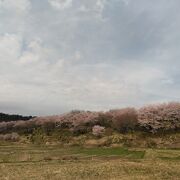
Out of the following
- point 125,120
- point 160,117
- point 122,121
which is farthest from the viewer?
point 122,121

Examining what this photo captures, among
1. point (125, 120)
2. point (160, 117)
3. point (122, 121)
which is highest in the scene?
point (160, 117)

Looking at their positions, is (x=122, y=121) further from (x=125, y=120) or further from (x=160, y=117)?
(x=160, y=117)

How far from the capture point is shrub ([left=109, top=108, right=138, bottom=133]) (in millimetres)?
105562

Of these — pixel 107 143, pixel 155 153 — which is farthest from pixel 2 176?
pixel 107 143

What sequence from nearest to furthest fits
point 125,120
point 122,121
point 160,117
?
point 160,117 → point 125,120 → point 122,121

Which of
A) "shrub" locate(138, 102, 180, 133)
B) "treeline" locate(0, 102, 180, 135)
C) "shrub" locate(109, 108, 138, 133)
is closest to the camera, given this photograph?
"shrub" locate(138, 102, 180, 133)

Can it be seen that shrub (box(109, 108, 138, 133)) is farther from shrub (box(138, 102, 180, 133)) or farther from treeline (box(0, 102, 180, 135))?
shrub (box(138, 102, 180, 133))

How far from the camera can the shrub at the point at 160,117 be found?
99.6m

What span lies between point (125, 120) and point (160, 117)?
31.3 feet

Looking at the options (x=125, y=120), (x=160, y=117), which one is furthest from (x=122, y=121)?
(x=160, y=117)

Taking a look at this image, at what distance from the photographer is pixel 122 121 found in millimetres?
107438

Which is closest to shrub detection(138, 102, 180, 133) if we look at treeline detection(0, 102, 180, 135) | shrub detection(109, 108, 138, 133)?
treeline detection(0, 102, 180, 135)

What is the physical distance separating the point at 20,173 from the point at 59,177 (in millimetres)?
5961

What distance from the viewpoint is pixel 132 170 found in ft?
139
